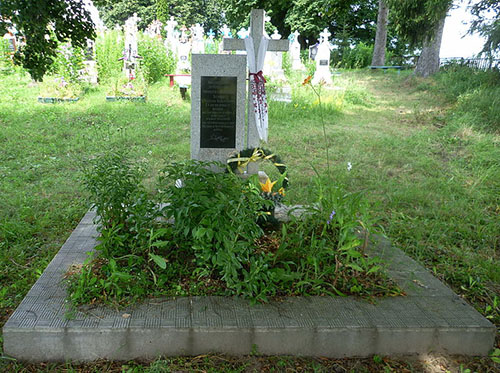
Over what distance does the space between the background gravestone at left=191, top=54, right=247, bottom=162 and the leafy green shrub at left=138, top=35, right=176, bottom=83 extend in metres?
8.46

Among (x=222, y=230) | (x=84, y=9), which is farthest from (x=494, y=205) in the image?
(x=84, y=9)

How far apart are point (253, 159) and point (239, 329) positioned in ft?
6.50

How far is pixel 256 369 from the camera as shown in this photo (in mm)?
2293

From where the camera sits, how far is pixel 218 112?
174 inches

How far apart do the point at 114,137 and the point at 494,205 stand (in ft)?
19.6

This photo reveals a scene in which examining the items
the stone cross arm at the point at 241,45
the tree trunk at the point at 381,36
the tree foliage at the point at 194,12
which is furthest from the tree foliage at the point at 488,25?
the tree foliage at the point at 194,12

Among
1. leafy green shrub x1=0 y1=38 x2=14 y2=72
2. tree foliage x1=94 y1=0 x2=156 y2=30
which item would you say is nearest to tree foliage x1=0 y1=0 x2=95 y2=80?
leafy green shrub x1=0 y1=38 x2=14 y2=72

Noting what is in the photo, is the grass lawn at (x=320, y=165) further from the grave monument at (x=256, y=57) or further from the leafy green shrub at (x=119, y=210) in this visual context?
the grave monument at (x=256, y=57)

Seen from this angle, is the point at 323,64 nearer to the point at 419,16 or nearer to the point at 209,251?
the point at 419,16

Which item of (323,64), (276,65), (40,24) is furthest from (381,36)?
(40,24)

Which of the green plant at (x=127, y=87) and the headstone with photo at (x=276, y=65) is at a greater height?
the headstone with photo at (x=276, y=65)

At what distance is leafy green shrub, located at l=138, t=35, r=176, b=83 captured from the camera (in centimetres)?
1272

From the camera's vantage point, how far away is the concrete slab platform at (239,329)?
231cm

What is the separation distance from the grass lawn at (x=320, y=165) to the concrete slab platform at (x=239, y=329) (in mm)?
87
